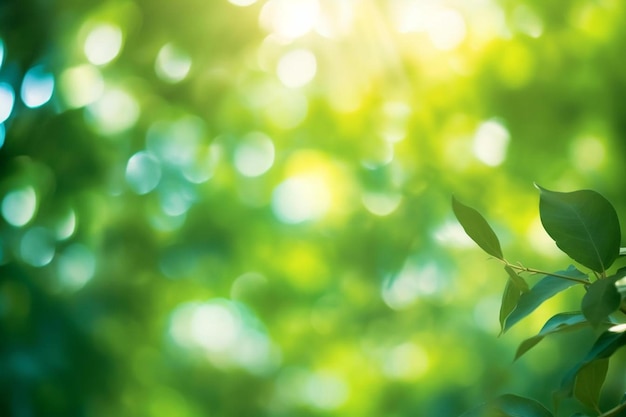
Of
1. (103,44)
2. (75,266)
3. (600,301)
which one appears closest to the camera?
(600,301)

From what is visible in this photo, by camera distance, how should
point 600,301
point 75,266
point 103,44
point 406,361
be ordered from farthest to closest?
point 103,44 < point 75,266 < point 406,361 < point 600,301

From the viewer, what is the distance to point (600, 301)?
256 mm

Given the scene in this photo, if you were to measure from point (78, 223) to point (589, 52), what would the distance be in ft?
4.65

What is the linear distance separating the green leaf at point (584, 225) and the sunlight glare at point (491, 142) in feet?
4.37

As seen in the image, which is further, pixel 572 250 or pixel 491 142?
pixel 491 142

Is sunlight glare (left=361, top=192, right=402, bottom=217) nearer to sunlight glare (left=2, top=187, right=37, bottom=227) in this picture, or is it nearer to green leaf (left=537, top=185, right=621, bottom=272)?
sunlight glare (left=2, top=187, right=37, bottom=227)

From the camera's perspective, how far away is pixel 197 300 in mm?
1655

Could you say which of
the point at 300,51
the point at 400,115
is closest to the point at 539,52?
the point at 400,115

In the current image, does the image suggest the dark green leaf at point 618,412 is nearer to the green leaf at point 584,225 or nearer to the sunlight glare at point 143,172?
the green leaf at point 584,225

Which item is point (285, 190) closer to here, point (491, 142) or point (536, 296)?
point (491, 142)

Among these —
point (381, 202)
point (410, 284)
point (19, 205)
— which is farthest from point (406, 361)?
point (19, 205)

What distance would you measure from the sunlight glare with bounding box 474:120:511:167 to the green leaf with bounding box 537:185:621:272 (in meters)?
1.33

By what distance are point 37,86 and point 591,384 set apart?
173cm

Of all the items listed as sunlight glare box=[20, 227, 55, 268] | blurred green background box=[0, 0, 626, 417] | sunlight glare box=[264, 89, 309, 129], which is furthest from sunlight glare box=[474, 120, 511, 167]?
sunlight glare box=[20, 227, 55, 268]
